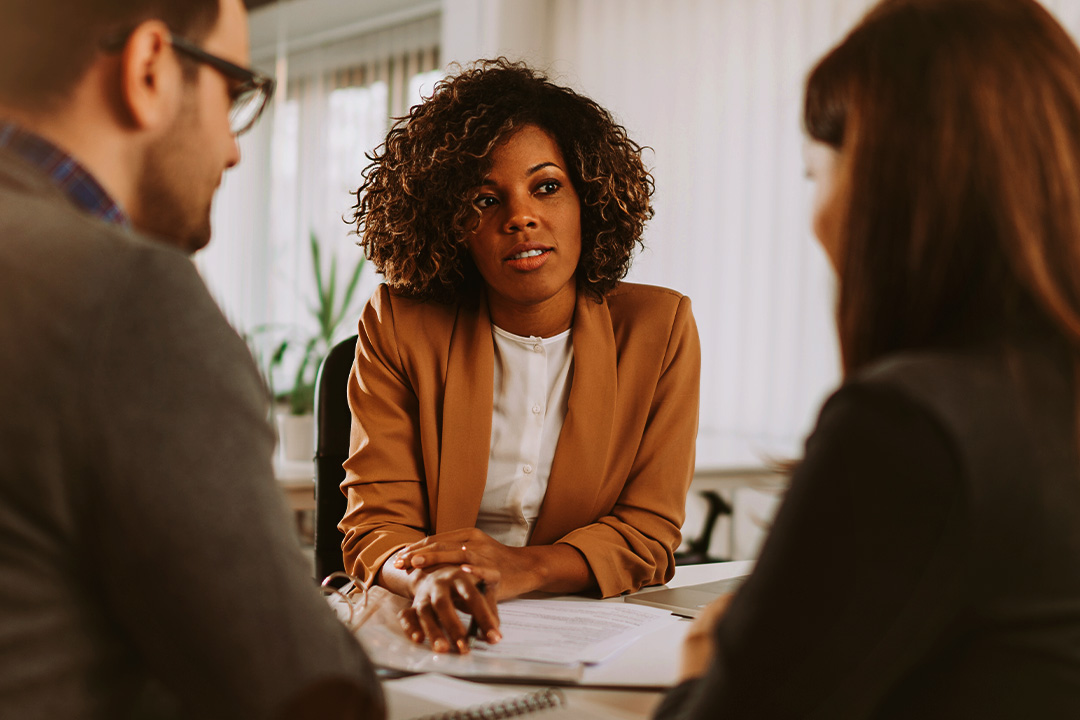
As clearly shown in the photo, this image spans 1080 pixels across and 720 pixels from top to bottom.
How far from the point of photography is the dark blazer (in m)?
0.58

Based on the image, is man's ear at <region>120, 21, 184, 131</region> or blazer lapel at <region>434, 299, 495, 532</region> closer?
man's ear at <region>120, 21, 184, 131</region>

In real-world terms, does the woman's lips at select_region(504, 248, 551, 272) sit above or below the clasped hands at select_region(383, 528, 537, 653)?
above

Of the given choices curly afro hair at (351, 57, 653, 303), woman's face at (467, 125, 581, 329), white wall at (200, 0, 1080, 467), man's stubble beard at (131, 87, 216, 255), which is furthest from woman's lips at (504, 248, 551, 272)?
white wall at (200, 0, 1080, 467)

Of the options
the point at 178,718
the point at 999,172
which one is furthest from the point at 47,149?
the point at 999,172

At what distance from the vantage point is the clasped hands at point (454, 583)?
1.09 meters

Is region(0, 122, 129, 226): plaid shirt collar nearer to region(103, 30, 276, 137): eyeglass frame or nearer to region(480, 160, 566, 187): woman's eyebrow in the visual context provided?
region(103, 30, 276, 137): eyeglass frame

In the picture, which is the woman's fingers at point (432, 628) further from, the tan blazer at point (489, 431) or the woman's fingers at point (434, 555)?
the tan blazer at point (489, 431)

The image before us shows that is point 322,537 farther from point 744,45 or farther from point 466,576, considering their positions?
point 744,45

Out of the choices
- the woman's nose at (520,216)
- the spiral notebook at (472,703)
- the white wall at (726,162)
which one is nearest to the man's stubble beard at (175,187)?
the spiral notebook at (472,703)

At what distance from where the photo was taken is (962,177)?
25.6 inches

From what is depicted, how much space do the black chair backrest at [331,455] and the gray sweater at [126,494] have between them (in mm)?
1114

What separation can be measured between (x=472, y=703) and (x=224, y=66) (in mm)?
630

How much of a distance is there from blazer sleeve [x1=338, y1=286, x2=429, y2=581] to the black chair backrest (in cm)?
9

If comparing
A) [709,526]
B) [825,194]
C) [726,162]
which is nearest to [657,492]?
[825,194]
